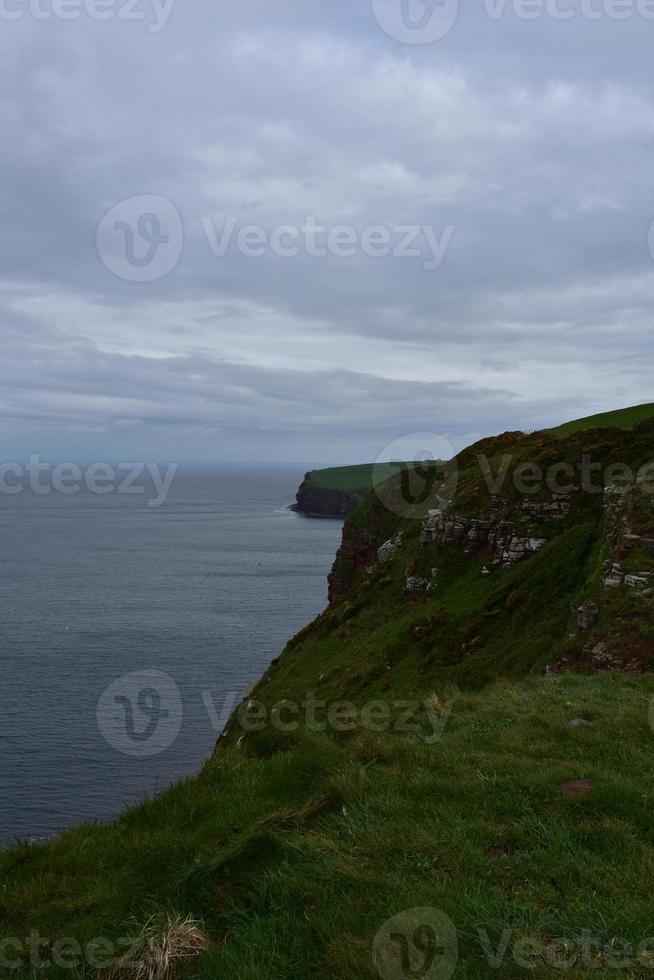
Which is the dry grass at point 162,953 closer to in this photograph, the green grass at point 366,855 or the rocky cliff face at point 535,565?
the green grass at point 366,855

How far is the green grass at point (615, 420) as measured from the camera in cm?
4991

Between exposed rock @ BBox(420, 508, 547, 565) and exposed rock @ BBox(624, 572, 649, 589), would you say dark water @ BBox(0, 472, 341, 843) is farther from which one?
exposed rock @ BBox(420, 508, 547, 565)

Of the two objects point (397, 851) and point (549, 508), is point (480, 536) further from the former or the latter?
point (397, 851)

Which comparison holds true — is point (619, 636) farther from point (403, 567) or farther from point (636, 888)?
point (403, 567)

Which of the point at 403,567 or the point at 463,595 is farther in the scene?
the point at 403,567

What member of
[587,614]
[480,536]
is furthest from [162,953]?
[480,536]

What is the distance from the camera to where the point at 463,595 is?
141ft

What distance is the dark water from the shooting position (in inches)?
2149

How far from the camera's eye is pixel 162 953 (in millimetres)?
6969

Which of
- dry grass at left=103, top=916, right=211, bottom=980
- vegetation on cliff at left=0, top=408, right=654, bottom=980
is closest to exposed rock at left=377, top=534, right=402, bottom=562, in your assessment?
vegetation on cliff at left=0, top=408, right=654, bottom=980

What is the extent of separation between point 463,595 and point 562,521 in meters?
7.72

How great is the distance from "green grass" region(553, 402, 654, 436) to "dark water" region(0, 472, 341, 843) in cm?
3931

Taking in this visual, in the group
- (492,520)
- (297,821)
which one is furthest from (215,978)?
(492,520)

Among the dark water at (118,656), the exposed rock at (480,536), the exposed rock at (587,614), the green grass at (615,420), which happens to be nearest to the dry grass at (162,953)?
the dark water at (118,656)
